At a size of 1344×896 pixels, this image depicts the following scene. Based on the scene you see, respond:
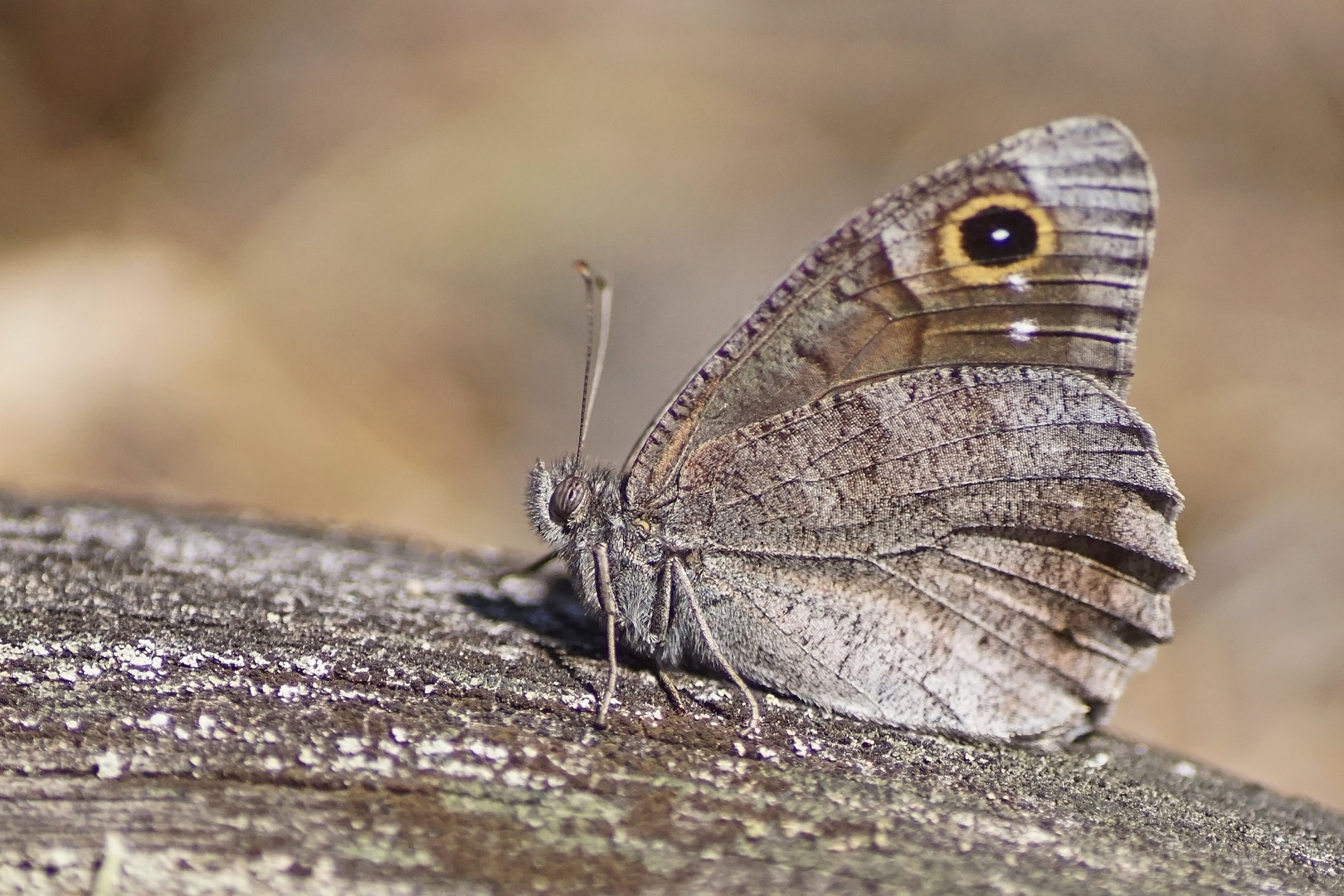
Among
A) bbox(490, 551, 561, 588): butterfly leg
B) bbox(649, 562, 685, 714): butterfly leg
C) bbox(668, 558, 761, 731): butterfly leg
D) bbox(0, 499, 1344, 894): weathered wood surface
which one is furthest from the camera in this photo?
bbox(490, 551, 561, 588): butterfly leg

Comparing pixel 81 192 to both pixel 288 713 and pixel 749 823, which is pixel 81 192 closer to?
pixel 288 713

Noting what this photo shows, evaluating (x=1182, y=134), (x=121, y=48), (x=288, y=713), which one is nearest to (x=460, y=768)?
(x=288, y=713)

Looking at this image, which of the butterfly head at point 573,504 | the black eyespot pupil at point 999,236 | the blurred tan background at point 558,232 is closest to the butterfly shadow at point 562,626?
the butterfly head at point 573,504

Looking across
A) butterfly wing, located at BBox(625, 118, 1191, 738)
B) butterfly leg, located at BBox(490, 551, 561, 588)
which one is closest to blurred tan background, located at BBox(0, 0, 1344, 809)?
butterfly leg, located at BBox(490, 551, 561, 588)

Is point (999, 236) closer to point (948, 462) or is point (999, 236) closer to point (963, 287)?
point (963, 287)

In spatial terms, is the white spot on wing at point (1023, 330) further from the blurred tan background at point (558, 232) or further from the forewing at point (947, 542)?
the blurred tan background at point (558, 232)

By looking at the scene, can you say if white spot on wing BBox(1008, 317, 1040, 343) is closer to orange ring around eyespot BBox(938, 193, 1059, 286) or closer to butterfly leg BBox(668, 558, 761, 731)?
orange ring around eyespot BBox(938, 193, 1059, 286)
